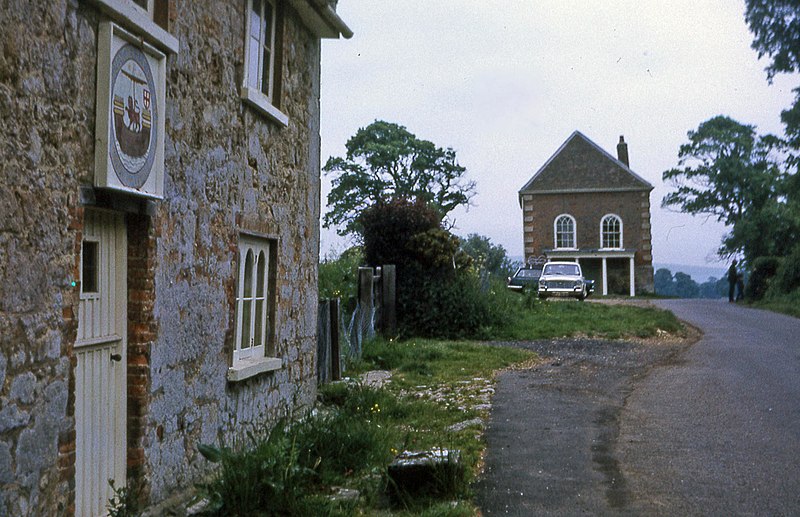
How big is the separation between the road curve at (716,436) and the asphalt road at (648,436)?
0.01m

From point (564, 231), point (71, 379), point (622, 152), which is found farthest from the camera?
point (622, 152)

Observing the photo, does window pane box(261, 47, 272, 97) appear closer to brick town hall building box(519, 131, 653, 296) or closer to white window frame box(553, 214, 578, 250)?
brick town hall building box(519, 131, 653, 296)

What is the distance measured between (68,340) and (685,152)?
176 ft

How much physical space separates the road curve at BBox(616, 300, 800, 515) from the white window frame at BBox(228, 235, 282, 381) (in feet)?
11.1

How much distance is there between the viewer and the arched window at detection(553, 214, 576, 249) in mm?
49844

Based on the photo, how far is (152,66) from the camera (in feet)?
→ 20.3

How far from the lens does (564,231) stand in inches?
1969

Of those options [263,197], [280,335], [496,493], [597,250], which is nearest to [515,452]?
[496,493]

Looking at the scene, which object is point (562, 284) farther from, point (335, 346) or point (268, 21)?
point (268, 21)

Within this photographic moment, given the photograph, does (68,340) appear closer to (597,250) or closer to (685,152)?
(597,250)

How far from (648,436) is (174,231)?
5141 millimetres

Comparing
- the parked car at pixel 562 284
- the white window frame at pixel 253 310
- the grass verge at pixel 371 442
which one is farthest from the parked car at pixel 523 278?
the white window frame at pixel 253 310

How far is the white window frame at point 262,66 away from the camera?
814 centimetres

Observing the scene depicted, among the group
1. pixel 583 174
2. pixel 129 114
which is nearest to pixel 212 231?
pixel 129 114
